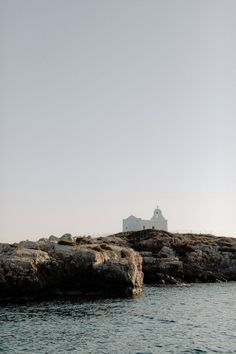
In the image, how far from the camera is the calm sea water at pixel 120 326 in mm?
39438

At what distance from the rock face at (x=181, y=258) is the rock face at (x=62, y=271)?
99.4 ft

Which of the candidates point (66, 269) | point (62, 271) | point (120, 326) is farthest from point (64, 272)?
point (120, 326)

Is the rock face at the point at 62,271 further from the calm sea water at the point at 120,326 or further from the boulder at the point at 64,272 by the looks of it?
the calm sea water at the point at 120,326

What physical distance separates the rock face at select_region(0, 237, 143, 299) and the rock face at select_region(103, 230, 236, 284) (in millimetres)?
30303

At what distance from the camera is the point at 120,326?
4866cm

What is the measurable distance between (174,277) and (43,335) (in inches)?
2683

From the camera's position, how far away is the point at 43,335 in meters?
43.8

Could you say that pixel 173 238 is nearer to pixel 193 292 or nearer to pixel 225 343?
pixel 193 292

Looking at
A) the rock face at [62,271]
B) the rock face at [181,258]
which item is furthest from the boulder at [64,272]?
the rock face at [181,258]

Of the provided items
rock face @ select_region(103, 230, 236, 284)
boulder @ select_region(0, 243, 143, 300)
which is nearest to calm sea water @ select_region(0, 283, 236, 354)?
boulder @ select_region(0, 243, 143, 300)

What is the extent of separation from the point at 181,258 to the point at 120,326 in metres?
71.8

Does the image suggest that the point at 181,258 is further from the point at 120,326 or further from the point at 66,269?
the point at 120,326

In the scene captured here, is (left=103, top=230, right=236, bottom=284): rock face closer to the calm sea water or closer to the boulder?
the boulder

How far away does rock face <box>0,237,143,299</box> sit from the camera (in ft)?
224
